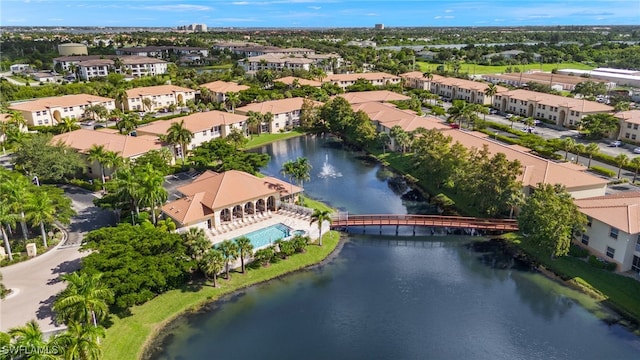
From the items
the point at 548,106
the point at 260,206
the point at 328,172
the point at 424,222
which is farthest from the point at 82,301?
the point at 548,106

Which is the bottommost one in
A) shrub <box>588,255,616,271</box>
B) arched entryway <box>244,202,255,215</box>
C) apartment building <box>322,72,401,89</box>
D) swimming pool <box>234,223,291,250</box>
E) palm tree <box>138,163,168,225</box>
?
shrub <box>588,255,616,271</box>

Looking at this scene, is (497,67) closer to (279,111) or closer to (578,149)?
(279,111)

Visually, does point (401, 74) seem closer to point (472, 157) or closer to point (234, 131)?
point (234, 131)

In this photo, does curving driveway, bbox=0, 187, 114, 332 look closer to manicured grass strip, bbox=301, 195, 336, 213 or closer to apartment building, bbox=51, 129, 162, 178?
apartment building, bbox=51, 129, 162, 178

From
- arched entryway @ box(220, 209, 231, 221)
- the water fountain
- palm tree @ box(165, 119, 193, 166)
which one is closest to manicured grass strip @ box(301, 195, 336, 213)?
arched entryway @ box(220, 209, 231, 221)

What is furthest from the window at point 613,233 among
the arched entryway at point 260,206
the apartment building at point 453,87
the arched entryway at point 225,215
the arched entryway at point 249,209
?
the apartment building at point 453,87

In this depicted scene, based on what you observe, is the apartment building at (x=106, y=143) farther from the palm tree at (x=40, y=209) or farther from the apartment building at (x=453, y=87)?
the apartment building at (x=453, y=87)
